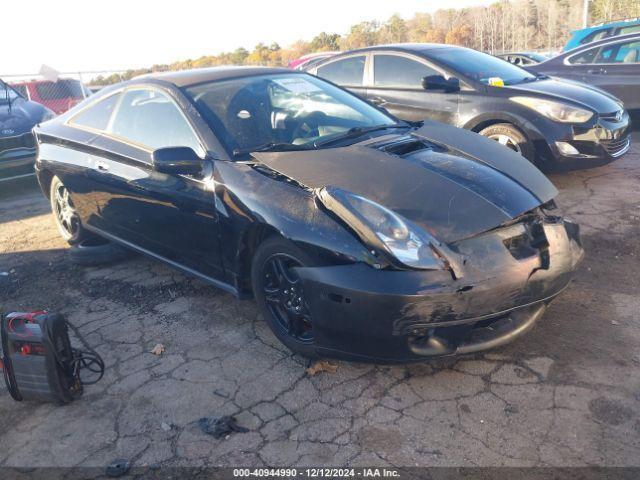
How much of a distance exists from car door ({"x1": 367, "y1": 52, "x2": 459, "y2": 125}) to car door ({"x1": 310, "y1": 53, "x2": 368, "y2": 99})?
0.14 meters

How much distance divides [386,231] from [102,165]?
2562mm

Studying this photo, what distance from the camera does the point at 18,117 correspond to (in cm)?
769


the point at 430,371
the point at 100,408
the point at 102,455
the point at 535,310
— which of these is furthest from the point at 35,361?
the point at 535,310

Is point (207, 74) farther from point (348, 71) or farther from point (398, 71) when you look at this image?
point (348, 71)

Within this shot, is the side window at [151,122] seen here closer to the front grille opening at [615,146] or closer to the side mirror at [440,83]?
the side mirror at [440,83]

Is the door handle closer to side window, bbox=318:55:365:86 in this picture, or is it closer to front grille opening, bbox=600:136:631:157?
side window, bbox=318:55:365:86

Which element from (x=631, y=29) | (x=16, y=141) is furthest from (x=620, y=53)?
(x=16, y=141)

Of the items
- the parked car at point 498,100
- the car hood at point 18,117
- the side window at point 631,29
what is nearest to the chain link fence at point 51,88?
the car hood at point 18,117

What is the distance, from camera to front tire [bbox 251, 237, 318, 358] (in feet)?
9.60

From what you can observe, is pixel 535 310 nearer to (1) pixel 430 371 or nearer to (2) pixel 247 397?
(1) pixel 430 371

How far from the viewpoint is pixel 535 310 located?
2875mm

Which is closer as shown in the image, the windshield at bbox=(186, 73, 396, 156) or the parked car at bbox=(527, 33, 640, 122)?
the windshield at bbox=(186, 73, 396, 156)

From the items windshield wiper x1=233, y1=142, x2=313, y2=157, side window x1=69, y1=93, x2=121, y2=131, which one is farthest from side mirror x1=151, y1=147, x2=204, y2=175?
side window x1=69, y1=93, x2=121, y2=131

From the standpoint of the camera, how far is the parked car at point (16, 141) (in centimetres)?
739
